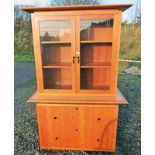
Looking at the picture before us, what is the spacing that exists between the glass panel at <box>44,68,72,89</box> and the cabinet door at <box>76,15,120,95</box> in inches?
6.2

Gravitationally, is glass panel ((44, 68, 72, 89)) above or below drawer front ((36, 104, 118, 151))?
above

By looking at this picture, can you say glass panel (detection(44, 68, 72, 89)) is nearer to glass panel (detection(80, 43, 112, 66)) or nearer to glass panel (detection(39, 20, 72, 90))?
glass panel (detection(39, 20, 72, 90))

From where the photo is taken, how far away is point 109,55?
2107 mm

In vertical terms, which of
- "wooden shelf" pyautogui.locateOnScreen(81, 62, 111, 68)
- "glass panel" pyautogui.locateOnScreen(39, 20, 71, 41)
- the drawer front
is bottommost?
the drawer front

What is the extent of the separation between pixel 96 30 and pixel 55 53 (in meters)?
0.57

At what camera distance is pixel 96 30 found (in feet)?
6.51

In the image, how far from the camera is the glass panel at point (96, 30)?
1889 millimetres

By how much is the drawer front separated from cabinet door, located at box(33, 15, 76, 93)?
0.81ft

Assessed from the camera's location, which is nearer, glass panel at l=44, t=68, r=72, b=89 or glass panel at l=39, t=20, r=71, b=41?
glass panel at l=39, t=20, r=71, b=41

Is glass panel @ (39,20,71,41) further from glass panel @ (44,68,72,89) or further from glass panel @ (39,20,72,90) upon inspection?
glass panel @ (44,68,72,89)

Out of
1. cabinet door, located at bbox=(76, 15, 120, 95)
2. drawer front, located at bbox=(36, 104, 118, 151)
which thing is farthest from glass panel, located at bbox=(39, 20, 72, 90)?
drawer front, located at bbox=(36, 104, 118, 151)

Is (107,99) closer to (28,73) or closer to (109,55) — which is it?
(109,55)

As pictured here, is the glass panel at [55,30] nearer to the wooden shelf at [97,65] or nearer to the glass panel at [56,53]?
the glass panel at [56,53]

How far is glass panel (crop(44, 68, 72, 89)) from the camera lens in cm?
209
